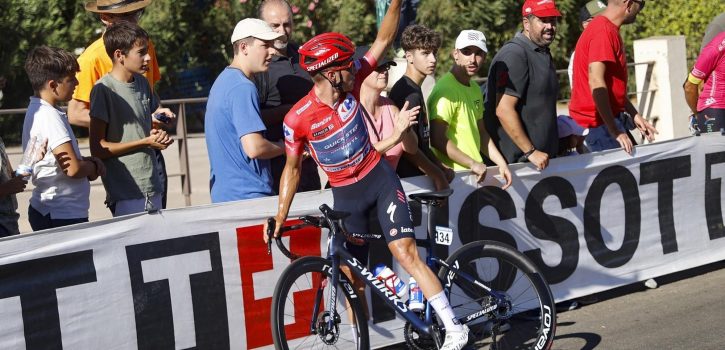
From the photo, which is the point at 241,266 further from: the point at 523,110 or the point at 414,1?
the point at 414,1

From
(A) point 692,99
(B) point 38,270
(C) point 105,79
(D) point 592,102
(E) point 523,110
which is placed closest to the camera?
(B) point 38,270

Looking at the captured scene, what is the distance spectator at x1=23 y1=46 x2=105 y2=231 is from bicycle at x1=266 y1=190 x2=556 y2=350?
1170 millimetres

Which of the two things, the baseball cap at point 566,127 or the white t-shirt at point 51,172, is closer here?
the white t-shirt at point 51,172

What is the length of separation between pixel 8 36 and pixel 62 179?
11.6 m

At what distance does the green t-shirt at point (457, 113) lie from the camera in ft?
24.1

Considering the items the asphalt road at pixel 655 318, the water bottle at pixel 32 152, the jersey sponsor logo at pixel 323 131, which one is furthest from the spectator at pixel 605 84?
the water bottle at pixel 32 152

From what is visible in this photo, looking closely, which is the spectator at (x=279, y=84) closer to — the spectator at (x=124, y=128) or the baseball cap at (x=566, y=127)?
the spectator at (x=124, y=128)

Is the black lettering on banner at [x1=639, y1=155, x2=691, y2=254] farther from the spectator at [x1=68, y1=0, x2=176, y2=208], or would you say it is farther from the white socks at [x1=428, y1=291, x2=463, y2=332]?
the spectator at [x1=68, y1=0, x2=176, y2=208]

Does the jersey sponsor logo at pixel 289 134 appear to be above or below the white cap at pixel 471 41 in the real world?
below

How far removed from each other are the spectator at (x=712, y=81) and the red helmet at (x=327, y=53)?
431 centimetres

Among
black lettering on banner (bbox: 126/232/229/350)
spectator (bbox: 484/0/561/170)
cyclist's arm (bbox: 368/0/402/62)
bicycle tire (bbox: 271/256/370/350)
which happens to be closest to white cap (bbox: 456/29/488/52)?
spectator (bbox: 484/0/561/170)

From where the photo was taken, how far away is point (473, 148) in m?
7.44

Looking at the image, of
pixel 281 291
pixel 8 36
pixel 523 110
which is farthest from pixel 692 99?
pixel 8 36

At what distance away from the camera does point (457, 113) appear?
7.39 meters
